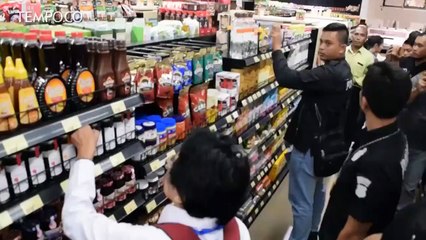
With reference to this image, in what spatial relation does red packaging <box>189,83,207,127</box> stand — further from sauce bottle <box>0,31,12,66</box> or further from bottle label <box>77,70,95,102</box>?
sauce bottle <box>0,31,12,66</box>

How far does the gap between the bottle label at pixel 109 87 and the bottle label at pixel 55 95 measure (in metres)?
0.21

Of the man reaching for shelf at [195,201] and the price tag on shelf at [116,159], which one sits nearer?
the man reaching for shelf at [195,201]

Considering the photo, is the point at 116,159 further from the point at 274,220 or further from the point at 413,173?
the point at 413,173

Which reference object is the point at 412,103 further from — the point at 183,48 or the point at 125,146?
the point at 125,146

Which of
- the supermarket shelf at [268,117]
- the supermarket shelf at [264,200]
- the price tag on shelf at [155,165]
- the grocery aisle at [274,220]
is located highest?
the price tag on shelf at [155,165]

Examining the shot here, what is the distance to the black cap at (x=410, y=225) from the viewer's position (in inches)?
51.4

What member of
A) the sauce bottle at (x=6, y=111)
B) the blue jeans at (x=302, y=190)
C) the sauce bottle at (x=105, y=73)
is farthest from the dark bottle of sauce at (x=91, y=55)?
the blue jeans at (x=302, y=190)

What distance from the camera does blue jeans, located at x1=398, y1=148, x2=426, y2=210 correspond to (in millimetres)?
3729

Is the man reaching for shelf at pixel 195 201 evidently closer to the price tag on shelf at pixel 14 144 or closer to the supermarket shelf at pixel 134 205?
the price tag on shelf at pixel 14 144

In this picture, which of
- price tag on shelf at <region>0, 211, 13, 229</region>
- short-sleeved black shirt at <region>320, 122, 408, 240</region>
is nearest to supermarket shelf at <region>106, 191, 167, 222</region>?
price tag on shelf at <region>0, 211, 13, 229</region>

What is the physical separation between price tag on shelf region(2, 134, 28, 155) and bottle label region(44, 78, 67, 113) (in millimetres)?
182

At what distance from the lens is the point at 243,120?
3.45 meters

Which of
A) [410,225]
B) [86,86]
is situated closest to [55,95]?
[86,86]

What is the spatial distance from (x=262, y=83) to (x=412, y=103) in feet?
4.72
